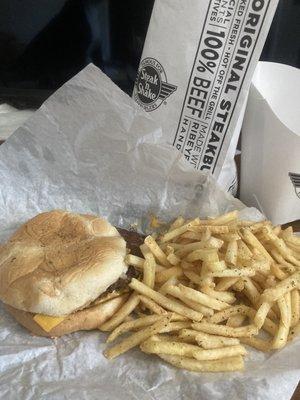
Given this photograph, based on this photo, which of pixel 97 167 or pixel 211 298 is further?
pixel 97 167

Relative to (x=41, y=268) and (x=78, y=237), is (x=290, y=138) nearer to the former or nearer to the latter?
(x=78, y=237)

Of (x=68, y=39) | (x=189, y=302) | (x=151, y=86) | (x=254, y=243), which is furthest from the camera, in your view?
(x=68, y=39)

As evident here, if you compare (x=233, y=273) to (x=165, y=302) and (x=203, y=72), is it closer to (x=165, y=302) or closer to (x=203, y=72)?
(x=165, y=302)

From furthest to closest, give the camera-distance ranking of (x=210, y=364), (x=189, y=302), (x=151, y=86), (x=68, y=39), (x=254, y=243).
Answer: (x=68, y=39) < (x=151, y=86) < (x=254, y=243) < (x=189, y=302) < (x=210, y=364)

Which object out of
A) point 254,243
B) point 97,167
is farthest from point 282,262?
point 97,167

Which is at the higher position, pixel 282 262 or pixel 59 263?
pixel 282 262

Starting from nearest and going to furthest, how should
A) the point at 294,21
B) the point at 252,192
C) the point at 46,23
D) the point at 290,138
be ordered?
the point at 290,138
the point at 252,192
the point at 46,23
the point at 294,21

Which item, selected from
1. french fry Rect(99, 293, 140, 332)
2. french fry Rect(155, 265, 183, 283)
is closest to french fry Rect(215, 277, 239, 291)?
french fry Rect(155, 265, 183, 283)

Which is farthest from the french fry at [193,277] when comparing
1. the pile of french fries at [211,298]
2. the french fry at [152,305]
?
the french fry at [152,305]

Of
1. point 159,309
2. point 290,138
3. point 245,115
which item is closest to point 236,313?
point 159,309
